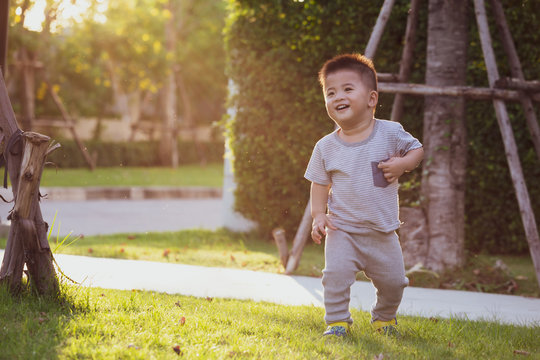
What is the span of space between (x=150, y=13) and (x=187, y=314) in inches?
989

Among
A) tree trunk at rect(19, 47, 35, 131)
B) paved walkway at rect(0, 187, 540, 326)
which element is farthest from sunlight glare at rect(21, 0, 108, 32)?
paved walkway at rect(0, 187, 540, 326)

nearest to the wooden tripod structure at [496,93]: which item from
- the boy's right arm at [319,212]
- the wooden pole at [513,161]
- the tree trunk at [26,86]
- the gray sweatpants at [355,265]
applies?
the wooden pole at [513,161]

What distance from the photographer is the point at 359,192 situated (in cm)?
351

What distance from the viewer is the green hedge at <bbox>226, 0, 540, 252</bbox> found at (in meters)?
6.96

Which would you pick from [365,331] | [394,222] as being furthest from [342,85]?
[365,331]

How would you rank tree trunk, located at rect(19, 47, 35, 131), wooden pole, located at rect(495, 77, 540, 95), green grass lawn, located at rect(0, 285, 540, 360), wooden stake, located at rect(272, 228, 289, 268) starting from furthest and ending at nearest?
tree trunk, located at rect(19, 47, 35, 131)
wooden stake, located at rect(272, 228, 289, 268)
wooden pole, located at rect(495, 77, 540, 95)
green grass lawn, located at rect(0, 285, 540, 360)

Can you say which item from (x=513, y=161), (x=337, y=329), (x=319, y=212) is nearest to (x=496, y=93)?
(x=513, y=161)

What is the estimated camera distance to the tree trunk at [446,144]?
5844 mm

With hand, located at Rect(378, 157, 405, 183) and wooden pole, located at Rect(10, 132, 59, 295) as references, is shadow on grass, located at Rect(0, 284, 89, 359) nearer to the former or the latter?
wooden pole, located at Rect(10, 132, 59, 295)

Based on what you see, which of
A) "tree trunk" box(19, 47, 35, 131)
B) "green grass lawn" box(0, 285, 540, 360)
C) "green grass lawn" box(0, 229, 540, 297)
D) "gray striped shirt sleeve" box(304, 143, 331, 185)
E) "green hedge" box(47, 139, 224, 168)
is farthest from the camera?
"green hedge" box(47, 139, 224, 168)

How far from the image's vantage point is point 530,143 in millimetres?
7012

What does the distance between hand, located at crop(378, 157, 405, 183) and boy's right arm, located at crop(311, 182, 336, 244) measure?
1.21ft

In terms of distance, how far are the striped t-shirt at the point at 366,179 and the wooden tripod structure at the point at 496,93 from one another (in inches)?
78.1

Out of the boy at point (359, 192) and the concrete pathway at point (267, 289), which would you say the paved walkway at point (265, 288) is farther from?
the boy at point (359, 192)
